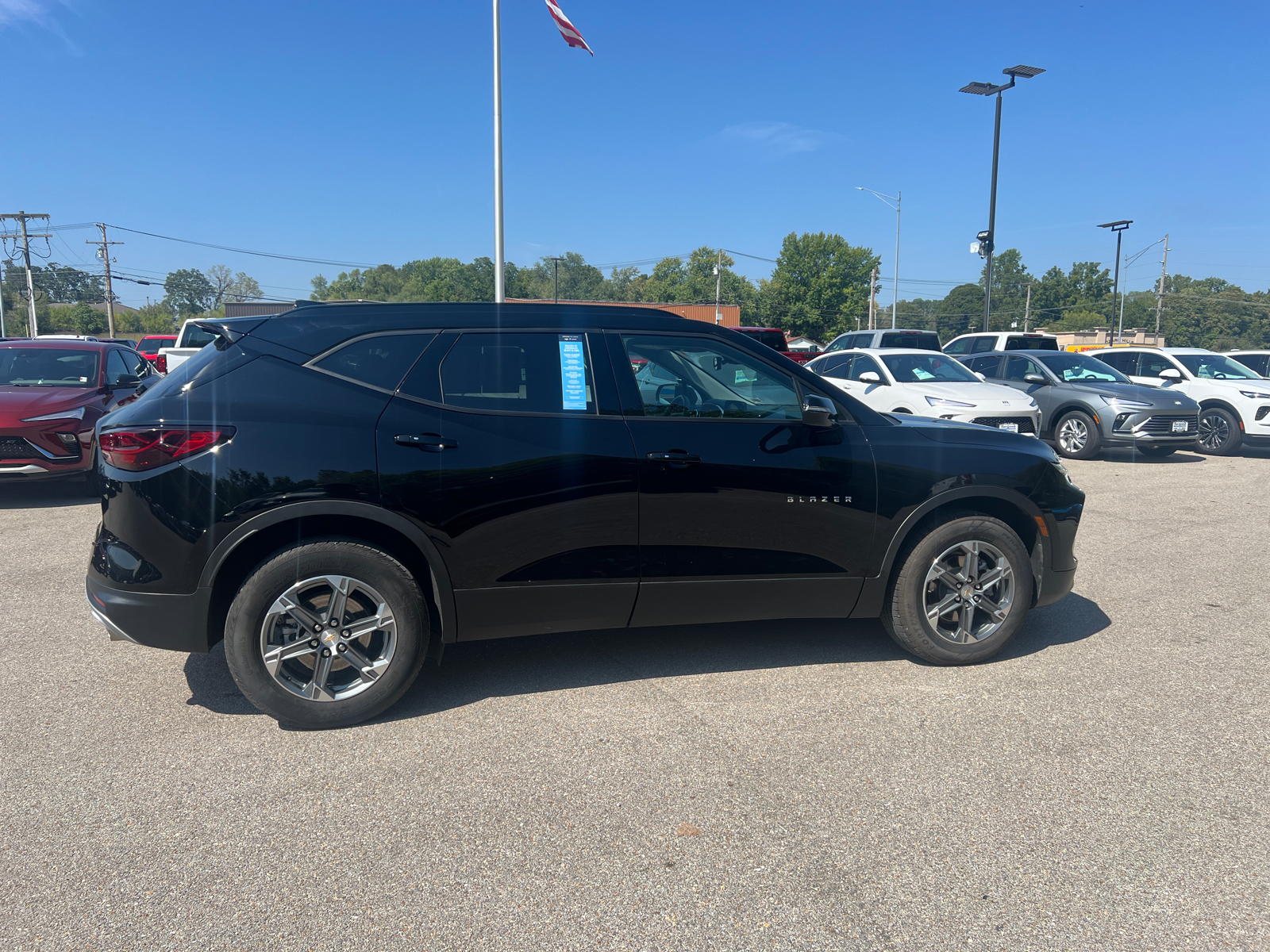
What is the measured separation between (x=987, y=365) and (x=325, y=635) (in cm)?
1420

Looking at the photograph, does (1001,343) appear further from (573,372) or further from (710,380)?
(573,372)

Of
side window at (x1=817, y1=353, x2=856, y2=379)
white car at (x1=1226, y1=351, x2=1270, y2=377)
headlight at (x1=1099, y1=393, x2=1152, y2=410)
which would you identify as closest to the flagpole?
side window at (x1=817, y1=353, x2=856, y2=379)

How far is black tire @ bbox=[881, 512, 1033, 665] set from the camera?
13.9 feet

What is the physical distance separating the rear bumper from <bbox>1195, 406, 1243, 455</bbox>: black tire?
15.0 m

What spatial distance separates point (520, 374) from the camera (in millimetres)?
3816

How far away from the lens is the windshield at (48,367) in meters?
9.30

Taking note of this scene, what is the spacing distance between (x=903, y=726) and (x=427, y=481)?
2.30m

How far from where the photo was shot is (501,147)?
16.6 meters

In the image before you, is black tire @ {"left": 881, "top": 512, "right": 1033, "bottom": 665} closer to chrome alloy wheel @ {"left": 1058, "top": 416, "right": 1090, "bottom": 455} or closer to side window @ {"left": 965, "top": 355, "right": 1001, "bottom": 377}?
chrome alloy wheel @ {"left": 1058, "top": 416, "right": 1090, "bottom": 455}

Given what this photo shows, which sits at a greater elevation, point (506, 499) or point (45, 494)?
point (506, 499)

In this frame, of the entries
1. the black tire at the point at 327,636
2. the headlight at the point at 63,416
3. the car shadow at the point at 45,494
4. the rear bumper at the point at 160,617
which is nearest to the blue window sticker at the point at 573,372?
the black tire at the point at 327,636

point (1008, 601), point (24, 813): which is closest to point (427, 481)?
point (24, 813)

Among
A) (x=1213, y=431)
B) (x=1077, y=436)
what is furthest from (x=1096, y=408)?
(x=1213, y=431)

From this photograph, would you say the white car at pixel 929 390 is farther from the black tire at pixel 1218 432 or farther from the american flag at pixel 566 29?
the american flag at pixel 566 29
